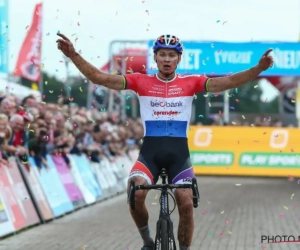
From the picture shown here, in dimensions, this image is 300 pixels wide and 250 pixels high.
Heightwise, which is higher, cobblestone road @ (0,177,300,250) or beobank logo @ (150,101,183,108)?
beobank logo @ (150,101,183,108)

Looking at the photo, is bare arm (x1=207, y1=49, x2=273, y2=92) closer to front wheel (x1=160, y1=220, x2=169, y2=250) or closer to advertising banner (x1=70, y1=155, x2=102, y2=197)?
front wheel (x1=160, y1=220, x2=169, y2=250)

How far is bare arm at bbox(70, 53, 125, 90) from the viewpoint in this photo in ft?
25.0

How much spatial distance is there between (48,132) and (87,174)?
12.3 ft

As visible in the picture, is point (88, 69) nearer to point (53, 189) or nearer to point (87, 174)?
point (53, 189)

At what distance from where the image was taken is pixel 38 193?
1403 cm

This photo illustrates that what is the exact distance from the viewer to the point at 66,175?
16406 millimetres

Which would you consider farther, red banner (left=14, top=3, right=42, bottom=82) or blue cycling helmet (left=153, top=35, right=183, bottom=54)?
red banner (left=14, top=3, right=42, bottom=82)

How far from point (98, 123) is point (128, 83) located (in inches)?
497

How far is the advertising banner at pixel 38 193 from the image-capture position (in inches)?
542

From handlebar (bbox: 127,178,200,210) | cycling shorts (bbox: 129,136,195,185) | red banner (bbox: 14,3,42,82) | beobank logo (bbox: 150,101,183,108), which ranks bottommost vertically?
handlebar (bbox: 127,178,200,210)

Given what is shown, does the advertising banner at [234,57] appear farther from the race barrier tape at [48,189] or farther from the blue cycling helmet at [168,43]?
the blue cycling helmet at [168,43]

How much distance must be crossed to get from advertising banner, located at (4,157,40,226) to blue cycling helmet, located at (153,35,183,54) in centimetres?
579

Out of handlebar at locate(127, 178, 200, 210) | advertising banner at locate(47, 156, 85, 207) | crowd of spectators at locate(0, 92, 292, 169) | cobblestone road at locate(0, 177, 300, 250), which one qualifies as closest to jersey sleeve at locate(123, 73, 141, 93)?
handlebar at locate(127, 178, 200, 210)

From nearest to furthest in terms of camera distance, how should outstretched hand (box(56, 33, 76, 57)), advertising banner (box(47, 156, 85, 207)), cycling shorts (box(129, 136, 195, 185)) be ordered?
1. outstretched hand (box(56, 33, 76, 57))
2. cycling shorts (box(129, 136, 195, 185))
3. advertising banner (box(47, 156, 85, 207))
